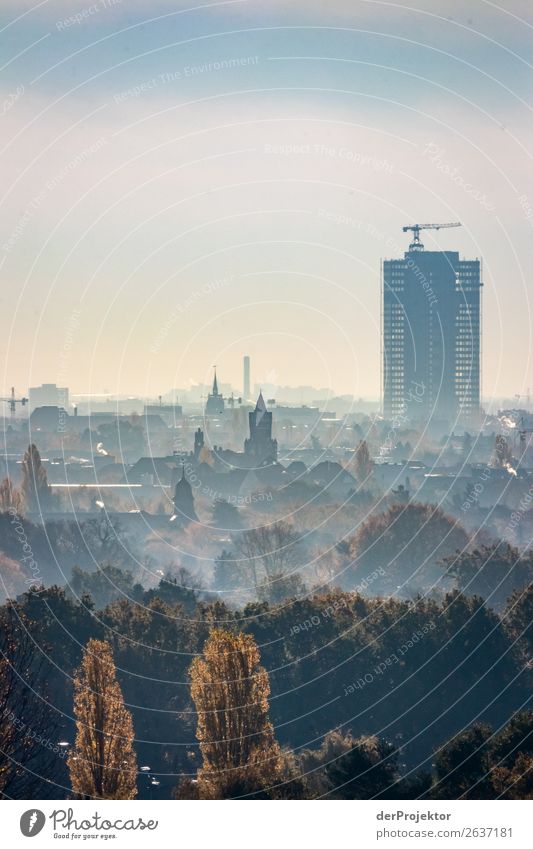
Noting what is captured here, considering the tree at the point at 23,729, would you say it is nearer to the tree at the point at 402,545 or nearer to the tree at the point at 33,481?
the tree at the point at 402,545

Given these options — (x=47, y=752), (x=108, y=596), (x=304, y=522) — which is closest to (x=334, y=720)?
(x=47, y=752)

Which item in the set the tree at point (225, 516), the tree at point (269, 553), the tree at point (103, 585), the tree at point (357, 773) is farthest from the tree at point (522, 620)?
the tree at point (225, 516)

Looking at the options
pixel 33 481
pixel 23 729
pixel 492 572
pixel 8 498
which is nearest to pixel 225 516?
pixel 33 481

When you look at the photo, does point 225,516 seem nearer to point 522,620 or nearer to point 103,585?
point 103,585

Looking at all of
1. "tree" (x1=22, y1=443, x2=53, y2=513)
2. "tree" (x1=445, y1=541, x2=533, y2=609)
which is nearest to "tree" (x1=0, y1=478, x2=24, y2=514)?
"tree" (x1=22, y1=443, x2=53, y2=513)
